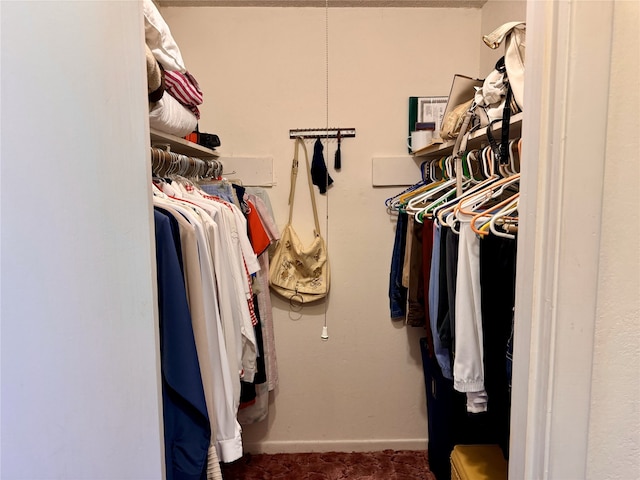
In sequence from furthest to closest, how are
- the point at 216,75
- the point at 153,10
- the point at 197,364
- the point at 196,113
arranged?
the point at 216,75 → the point at 196,113 → the point at 153,10 → the point at 197,364

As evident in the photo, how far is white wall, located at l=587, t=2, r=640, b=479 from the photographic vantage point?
2.31 feet

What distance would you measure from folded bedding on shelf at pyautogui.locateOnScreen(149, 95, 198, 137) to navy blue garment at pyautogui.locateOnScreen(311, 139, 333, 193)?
82 centimetres

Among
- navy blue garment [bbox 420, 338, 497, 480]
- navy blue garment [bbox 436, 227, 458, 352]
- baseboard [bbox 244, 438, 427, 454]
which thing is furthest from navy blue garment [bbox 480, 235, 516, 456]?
baseboard [bbox 244, 438, 427, 454]

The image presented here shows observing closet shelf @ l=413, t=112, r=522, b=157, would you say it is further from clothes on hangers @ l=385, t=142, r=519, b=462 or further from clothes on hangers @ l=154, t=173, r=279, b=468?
clothes on hangers @ l=154, t=173, r=279, b=468

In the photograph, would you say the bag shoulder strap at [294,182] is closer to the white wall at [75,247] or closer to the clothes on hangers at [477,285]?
the clothes on hangers at [477,285]

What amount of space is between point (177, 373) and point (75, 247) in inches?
14.3

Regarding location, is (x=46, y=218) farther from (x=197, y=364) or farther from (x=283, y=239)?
(x=283, y=239)

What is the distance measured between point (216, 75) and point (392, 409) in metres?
2.04

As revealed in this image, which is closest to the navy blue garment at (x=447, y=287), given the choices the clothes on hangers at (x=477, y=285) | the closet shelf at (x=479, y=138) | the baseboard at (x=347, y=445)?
the clothes on hangers at (x=477, y=285)

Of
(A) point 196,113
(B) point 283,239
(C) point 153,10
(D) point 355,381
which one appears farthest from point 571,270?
(D) point 355,381

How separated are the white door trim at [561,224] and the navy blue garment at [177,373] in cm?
67

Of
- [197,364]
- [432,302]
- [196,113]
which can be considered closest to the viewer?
[197,364]

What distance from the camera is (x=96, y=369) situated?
0.77m

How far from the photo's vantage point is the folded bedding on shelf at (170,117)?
1301mm
